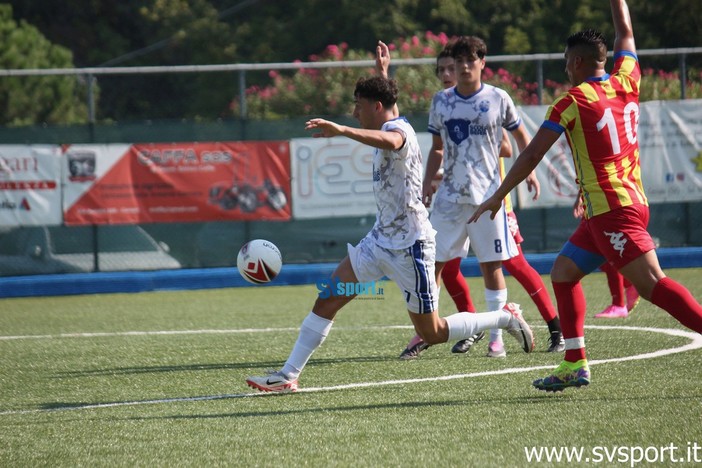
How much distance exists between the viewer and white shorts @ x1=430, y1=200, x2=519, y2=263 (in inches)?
302

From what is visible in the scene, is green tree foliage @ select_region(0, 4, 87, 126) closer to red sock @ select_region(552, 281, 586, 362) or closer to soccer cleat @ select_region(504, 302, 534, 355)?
soccer cleat @ select_region(504, 302, 534, 355)

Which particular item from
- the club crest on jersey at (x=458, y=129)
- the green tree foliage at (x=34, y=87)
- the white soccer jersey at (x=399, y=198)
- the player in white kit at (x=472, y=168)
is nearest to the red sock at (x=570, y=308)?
the white soccer jersey at (x=399, y=198)

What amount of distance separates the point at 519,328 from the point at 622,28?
209 cm

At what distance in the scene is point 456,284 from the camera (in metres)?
8.22

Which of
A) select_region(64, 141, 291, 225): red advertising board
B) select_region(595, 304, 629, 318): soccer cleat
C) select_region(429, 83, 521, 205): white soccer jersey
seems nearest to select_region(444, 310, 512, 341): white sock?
select_region(429, 83, 521, 205): white soccer jersey

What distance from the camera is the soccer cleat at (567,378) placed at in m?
5.91

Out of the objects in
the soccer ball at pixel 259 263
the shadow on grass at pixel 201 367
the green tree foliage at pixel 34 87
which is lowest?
the shadow on grass at pixel 201 367

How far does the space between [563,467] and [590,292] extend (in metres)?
7.53

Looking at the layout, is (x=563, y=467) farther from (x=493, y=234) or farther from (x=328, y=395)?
(x=493, y=234)

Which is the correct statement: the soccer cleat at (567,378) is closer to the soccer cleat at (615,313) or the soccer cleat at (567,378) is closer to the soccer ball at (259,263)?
the soccer ball at (259,263)

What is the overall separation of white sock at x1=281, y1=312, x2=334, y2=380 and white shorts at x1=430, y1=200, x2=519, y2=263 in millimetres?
1671

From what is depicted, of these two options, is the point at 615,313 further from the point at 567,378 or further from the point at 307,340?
the point at 307,340

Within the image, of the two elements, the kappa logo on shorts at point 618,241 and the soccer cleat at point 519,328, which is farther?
the soccer cleat at point 519,328

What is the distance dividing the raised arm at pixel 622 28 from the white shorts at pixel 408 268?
60.6 inches
